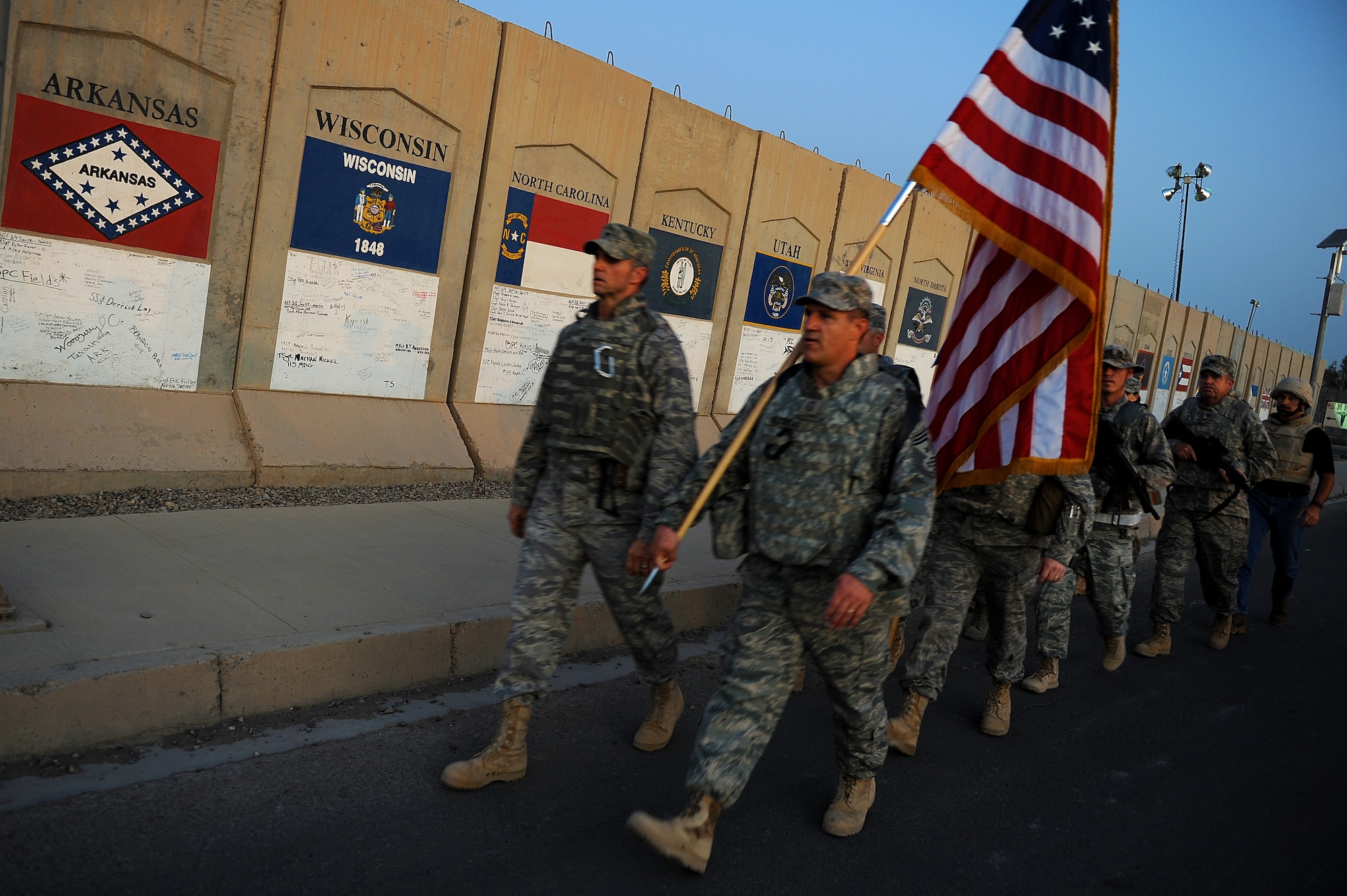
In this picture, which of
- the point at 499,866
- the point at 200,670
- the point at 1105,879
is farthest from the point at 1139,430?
the point at 200,670

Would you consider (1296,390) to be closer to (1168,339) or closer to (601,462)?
(601,462)

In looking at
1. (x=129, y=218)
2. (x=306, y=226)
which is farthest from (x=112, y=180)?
(x=306, y=226)

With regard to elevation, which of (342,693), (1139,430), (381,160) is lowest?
(342,693)

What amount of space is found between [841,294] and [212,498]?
16.6ft

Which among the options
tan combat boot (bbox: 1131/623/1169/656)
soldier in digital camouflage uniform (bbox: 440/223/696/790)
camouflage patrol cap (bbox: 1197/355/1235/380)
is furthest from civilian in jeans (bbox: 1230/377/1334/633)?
soldier in digital camouflage uniform (bbox: 440/223/696/790)

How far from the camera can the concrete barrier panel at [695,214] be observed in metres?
10.3

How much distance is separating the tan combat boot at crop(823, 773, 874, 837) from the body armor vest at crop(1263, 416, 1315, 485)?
5644mm

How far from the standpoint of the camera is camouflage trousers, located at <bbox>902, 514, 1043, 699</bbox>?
177 inches

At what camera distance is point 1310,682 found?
6449mm

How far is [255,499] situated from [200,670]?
3.17 metres

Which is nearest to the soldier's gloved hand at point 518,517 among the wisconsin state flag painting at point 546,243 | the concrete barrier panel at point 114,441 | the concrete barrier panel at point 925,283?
the concrete barrier panel at point 114,441

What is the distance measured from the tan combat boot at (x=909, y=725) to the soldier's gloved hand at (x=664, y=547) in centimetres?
165

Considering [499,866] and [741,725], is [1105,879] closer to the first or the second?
[741,725]

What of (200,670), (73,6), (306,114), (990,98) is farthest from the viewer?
(306,114)
